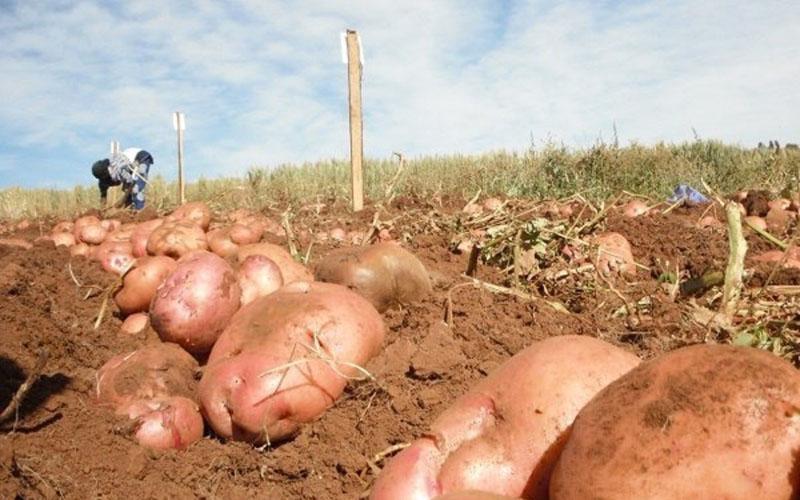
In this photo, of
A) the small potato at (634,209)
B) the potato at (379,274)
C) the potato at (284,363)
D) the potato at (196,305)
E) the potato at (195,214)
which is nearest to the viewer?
the potato at (284,363)

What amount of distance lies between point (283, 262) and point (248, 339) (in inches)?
52.7

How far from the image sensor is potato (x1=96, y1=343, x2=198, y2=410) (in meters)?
2.97

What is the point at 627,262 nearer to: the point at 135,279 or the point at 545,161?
the point at 135,279

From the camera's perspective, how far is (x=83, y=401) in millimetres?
2941

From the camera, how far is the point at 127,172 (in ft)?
49.7

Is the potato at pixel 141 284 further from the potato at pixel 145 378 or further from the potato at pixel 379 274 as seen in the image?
the potato at pixel 379 274

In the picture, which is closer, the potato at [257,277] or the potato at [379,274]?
the potato at [379,274]

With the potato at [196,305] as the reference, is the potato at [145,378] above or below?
below

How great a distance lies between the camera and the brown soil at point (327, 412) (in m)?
2.32

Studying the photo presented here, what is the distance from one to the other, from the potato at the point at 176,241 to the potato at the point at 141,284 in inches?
18.6

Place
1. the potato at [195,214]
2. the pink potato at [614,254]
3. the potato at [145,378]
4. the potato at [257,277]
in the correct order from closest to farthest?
the potato at [145,378], the potato at [257,277], the pink potato at [614,254], the potato at [195,214]

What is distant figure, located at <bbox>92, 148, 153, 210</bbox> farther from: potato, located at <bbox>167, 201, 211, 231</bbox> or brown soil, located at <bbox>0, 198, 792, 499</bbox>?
brown soil, located at <bbox>0, 198, 792, 499</bbox>

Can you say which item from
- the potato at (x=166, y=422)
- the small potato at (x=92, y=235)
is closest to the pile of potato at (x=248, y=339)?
the potato at (x=166, y=422)

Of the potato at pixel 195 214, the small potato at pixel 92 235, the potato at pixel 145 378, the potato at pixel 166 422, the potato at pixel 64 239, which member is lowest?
the potato at pixel 166 422
